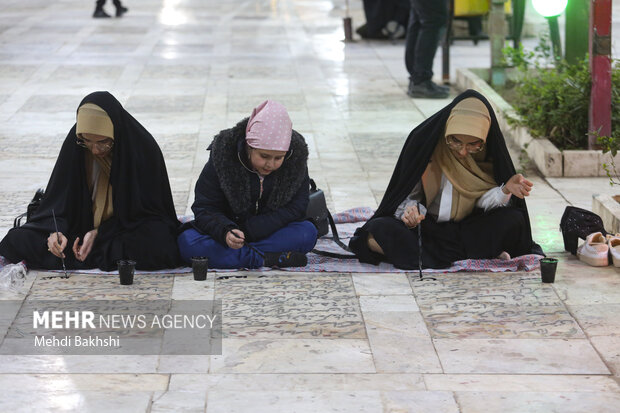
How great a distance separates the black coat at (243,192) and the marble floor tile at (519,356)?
118 centimetres

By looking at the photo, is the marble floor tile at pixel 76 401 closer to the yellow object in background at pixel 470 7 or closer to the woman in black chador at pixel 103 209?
the woman in black chador at pixel 103 209

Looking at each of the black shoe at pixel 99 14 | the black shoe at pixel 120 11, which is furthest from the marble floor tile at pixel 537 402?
the black shoe at pixel 120 11

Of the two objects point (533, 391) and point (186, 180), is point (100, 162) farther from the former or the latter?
point (533, 391)

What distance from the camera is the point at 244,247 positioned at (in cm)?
505

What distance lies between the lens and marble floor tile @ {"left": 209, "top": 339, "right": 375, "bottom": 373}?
12.8 feet

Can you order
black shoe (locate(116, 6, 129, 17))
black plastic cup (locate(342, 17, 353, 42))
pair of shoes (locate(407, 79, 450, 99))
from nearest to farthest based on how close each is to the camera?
pair of shoes (locate(407, 79, 450, 99)), black plastic cup (locate(342, 17, 353, 42)), black shoe (locate(116, 6, 129, 17))

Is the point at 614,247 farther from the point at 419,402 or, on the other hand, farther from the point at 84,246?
the point at 84,246

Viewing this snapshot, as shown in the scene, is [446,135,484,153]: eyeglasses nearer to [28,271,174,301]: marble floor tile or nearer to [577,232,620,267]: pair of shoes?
[577,232,620,267]: pair of shoes

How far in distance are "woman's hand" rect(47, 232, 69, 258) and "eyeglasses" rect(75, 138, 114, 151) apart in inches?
16.0

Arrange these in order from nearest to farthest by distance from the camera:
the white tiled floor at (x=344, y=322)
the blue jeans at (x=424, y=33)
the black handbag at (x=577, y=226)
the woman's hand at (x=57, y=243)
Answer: the white tiled floor at (x=344, y=322) → the woman's hand at (x=57, y=243) → the black handbag at (x=577, y=226) → the blue jeans at (x=424, y=33)

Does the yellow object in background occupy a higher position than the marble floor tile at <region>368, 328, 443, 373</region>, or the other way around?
the yellow object in background

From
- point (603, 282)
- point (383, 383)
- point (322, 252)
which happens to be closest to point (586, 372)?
point (383, 383)

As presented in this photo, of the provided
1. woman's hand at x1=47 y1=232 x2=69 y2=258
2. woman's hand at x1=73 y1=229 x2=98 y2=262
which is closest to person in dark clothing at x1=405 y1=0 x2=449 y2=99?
woman's hand at x1=73 y1=229 x2=98 y2=262

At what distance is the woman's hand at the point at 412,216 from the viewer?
493cm
